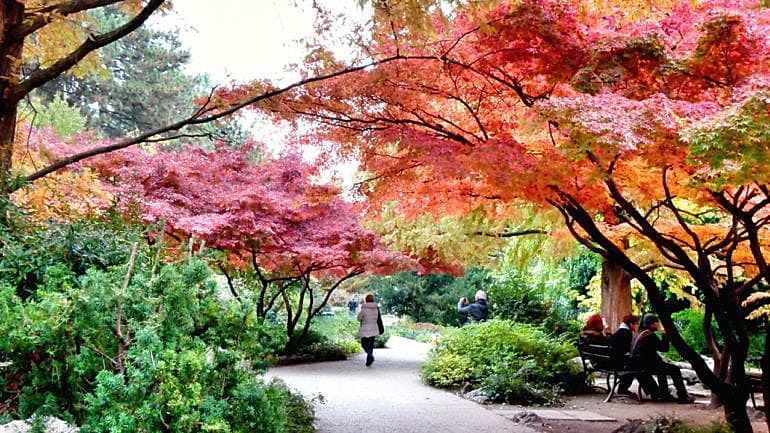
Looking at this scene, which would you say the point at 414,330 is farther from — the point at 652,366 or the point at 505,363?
the point at 652,366

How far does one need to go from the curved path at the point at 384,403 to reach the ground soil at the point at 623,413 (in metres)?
0.51

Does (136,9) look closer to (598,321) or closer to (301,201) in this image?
(301,201)

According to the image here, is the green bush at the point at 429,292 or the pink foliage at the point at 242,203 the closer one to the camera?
the pink foliage at the point at 242,203

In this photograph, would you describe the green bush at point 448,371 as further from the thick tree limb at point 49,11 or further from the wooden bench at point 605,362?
the thick tree limb at point 49,11

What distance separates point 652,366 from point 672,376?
0.38 m

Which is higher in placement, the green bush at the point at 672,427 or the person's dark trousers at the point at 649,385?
the person's dark trousers at the point at 649,385

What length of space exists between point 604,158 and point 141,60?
22349 millimetres

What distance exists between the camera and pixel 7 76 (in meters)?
4.62

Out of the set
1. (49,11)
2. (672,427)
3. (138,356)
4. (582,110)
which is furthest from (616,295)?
(138,356)

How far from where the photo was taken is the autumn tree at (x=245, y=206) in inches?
340

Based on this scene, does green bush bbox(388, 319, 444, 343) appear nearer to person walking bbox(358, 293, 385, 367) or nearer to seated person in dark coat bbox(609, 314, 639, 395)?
person walking bbox(358, 293, 385, 367)

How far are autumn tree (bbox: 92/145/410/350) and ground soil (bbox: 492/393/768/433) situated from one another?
3.60 m

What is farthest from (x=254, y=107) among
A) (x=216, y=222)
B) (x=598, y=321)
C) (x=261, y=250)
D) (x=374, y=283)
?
(x=374, y=283)

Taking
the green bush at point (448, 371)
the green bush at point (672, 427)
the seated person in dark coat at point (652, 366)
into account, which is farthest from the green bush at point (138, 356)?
the seated person in dark coat at point (652, 366)
